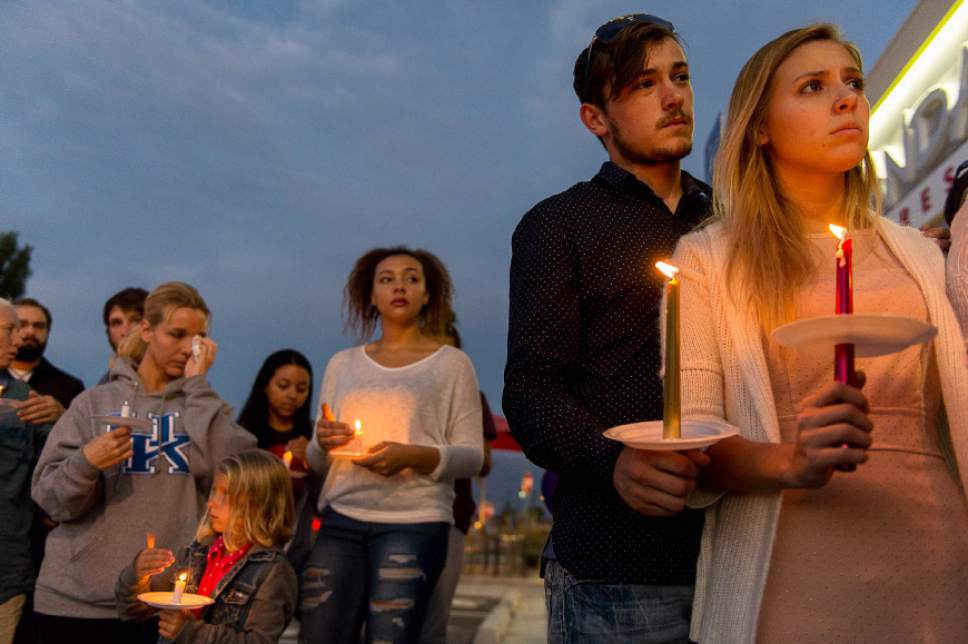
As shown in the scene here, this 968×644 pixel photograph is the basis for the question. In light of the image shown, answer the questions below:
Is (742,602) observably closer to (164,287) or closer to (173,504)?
(173,504)

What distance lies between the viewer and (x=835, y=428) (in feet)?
4.66

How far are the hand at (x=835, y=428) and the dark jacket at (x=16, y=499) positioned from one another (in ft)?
12.2

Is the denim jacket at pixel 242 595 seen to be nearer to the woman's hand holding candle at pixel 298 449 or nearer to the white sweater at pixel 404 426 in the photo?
the white sweater at pixel 404 426

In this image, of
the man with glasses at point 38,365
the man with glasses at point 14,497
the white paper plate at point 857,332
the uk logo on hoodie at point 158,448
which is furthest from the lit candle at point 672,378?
the man with glasses at point 38,365

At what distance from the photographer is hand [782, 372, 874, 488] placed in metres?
1.40

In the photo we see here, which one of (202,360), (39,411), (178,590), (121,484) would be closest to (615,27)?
(178,590)

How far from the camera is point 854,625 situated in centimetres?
169

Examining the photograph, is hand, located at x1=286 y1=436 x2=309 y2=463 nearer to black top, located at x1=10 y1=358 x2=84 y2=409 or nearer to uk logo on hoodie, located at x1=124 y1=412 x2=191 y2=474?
uk logo on hoodie, located at x1=124 y1=412 x2=191 y2=474

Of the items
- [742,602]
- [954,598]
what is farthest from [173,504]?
[954,598]

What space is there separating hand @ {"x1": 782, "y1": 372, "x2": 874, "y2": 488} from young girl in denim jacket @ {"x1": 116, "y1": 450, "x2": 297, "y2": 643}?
250 centimetres

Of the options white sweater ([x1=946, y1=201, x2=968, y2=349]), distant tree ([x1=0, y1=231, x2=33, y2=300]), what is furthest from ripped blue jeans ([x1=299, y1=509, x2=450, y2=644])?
distant tree ([x1=0, y1=231, x2=33, y2=300])

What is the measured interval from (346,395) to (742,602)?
2.66 m

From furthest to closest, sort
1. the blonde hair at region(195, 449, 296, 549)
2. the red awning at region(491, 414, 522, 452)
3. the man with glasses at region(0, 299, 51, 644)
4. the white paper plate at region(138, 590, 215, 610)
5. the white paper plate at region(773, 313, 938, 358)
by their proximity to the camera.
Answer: the red awning at region(491, 414, 522, 452) → the man with glasses at region(0, 299, 51, 644) → the blonde hair at region(195, 449, 296, 549) → the white paper plate at region(138, 590, 215, 610) → the white paper plate at region(773, 313, 938, 358)

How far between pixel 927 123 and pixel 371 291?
769 cm
